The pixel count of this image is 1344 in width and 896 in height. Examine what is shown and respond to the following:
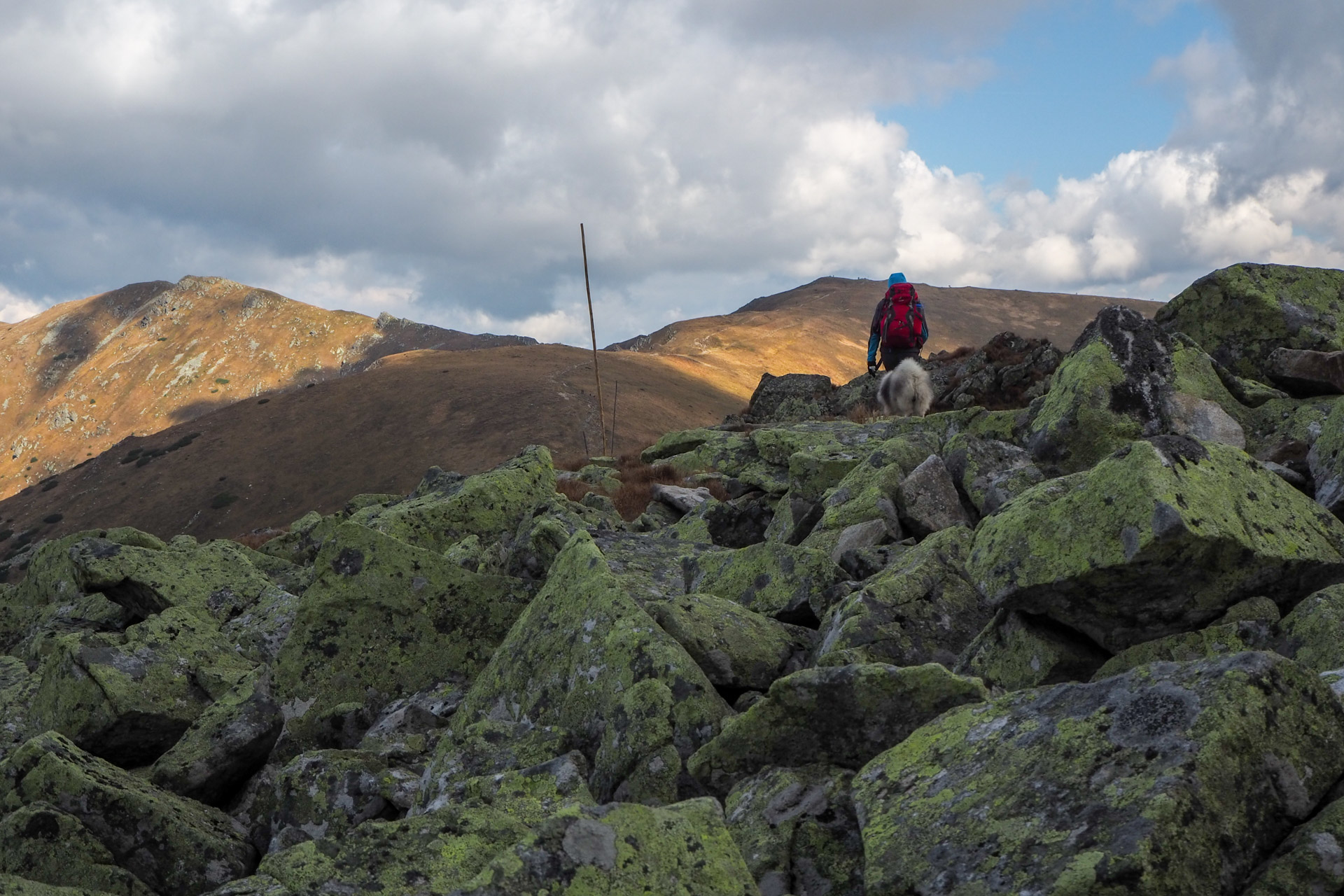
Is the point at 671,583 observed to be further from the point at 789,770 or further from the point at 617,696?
the point at 789,770

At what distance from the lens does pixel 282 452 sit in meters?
98.7

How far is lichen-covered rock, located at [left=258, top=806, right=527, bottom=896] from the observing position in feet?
12.5

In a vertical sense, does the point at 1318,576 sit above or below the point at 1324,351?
below

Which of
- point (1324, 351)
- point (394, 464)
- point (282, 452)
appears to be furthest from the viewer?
point (282, 452)

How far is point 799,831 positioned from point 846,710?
0.77 meters

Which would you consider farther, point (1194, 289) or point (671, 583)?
point (1194, 289)

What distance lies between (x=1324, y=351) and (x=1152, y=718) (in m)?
10.5

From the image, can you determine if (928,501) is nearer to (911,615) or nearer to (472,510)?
(911,615)

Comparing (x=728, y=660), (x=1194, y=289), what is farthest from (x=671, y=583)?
(x=1194, y=289)

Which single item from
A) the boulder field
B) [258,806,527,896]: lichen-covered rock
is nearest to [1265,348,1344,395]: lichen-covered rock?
the boulder field

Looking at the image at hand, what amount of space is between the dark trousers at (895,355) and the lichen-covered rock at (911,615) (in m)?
14.2

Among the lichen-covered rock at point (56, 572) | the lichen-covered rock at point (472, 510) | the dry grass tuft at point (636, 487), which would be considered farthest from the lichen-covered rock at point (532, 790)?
the dry grass tuft at point (636, 487)

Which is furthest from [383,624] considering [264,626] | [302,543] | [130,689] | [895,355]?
[895,355]

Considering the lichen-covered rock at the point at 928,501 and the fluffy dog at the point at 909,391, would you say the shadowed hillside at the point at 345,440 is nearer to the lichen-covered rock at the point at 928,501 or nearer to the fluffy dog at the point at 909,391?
the fluffy dog at the point at 909,391
